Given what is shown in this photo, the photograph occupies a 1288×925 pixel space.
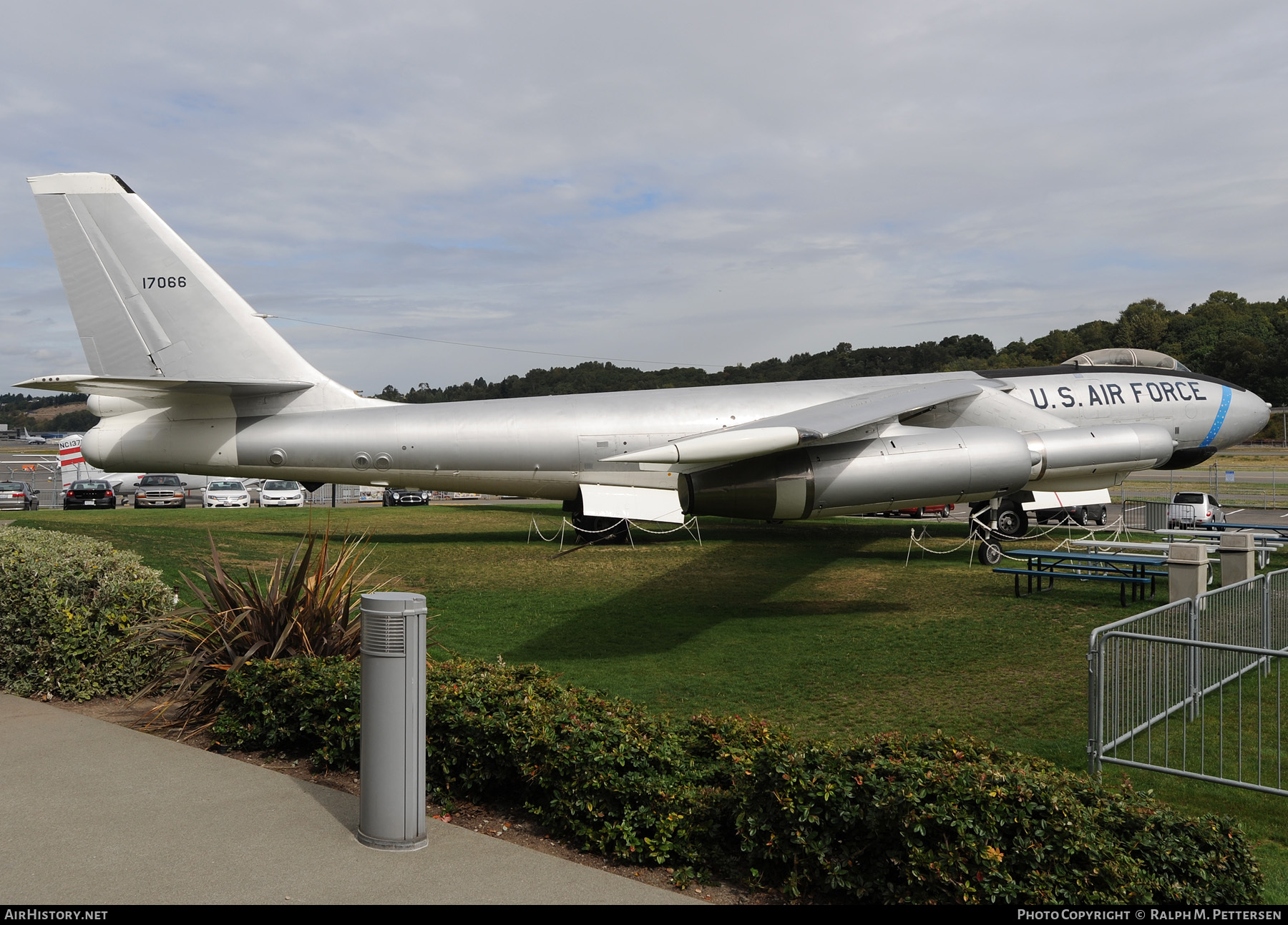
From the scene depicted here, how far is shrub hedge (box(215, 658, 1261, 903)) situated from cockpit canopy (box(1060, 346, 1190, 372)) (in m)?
18.1

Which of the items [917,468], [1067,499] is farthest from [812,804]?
[1067,499]

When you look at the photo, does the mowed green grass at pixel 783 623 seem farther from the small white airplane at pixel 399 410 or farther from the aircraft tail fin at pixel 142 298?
the aircraft tail fin at pixel 142 298

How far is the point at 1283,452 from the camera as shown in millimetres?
80625

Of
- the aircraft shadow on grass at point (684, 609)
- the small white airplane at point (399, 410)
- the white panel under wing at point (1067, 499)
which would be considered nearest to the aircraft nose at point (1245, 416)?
the small white airplane at point (399, 410)

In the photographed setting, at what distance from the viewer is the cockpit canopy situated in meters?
20.9

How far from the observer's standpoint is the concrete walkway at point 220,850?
422cm

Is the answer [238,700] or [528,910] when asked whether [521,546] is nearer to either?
[238,700]

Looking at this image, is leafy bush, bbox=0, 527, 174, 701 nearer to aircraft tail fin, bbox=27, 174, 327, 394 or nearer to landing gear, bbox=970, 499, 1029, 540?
aircraft tail fin, bbox=27, 174, 327, 394

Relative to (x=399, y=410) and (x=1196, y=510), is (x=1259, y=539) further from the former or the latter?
(x=399, y=410)

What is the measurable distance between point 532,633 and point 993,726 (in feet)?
19.4

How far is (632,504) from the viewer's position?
1800cm

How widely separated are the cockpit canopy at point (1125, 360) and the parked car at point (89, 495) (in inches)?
1392

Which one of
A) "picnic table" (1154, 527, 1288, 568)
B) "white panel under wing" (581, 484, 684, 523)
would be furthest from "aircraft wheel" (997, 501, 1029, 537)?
"white panel under wing" (581, 484, 684, 523)

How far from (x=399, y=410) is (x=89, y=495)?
24804mm
